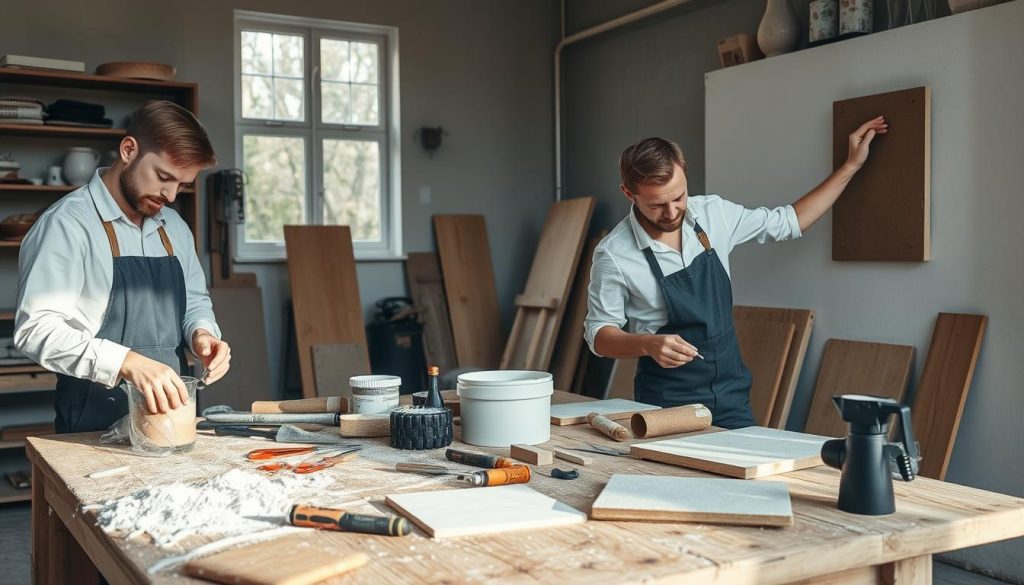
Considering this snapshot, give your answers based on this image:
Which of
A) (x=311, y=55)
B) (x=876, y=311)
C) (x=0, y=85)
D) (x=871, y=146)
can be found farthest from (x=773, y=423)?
(x=0, y=85)

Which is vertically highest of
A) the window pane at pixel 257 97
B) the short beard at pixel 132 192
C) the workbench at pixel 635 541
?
the window pane at pixel 257 97

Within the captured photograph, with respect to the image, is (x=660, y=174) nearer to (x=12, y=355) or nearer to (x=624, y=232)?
(x=624, y=232)

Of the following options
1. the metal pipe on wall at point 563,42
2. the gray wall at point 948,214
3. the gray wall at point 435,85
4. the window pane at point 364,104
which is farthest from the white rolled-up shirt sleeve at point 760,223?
the window pane at point 364,104

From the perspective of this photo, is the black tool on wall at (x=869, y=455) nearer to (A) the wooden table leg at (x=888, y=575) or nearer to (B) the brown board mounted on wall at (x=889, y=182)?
(A) the wooden table leg at (x=888, y=575)

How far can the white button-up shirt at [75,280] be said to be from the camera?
2.18 metres

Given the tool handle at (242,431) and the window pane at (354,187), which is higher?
the window pane at (354,187)

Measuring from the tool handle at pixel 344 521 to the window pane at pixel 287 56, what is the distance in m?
5.00

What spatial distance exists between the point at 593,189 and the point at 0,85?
144 inches

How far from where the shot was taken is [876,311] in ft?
12.8

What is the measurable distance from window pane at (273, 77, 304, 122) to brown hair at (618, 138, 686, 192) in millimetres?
3767

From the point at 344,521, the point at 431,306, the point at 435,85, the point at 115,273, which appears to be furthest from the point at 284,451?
the point at 435,85

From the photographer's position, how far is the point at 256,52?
601cm

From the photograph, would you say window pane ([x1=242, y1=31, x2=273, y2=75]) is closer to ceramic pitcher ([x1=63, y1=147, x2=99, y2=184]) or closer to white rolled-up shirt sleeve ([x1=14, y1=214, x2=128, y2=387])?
ceramic pitcher ([x1=63, y1=147, x2=99, y2=184])

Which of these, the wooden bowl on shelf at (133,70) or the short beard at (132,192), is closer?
the short beard at (132,192)
